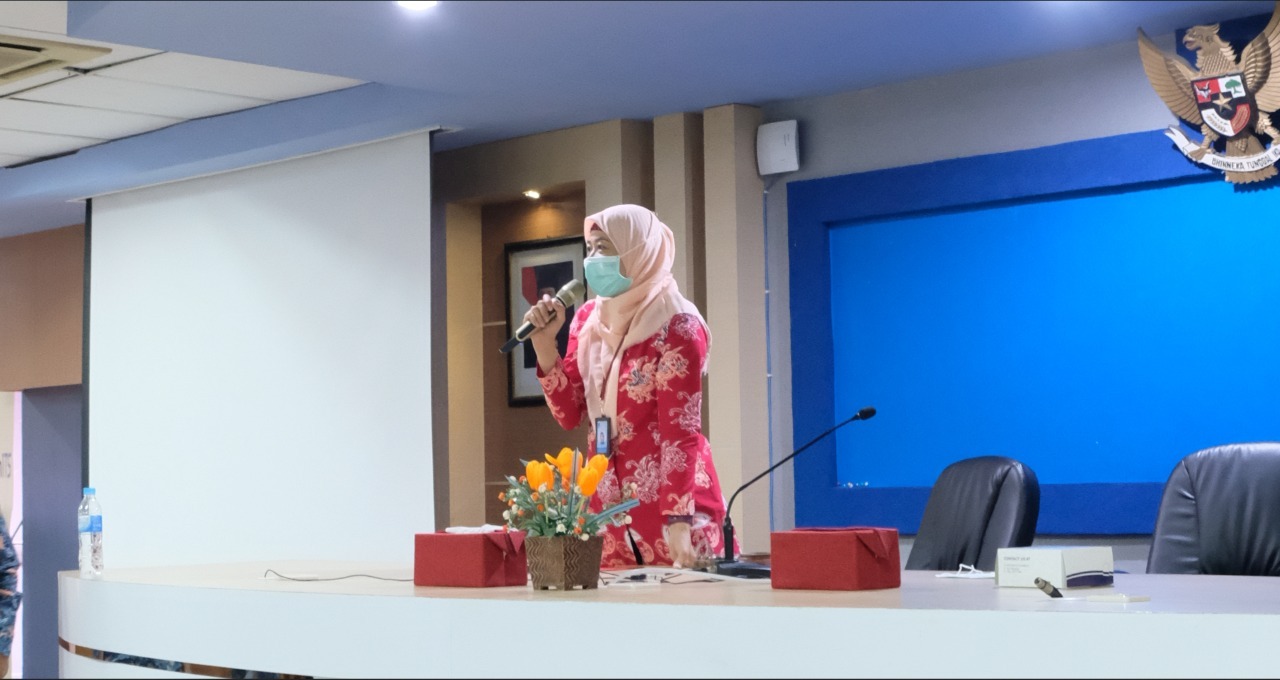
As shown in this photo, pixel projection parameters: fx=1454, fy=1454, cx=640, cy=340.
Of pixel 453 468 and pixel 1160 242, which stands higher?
pixel 1160 242

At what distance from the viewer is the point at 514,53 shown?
165 inches

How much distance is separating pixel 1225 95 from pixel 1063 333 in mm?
841

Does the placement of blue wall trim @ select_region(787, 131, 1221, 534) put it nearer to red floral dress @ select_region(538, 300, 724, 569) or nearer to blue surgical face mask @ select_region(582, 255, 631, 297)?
red floral dress @ select_region(538, 300, 724, 569)

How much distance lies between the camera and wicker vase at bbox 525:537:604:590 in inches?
98.0

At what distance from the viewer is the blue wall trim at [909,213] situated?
4.22 metres

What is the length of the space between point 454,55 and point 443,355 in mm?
1441

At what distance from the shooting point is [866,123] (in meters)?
4.82

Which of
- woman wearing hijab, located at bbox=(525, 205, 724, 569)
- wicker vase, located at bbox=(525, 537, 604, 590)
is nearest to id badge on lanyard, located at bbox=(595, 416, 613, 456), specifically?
woman wearing hijab, located at bbox=(525, 205, 724, 569)

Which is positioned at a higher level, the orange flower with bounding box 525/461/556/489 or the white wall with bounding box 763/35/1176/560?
the white wall with bounding box 763/35/1176/560

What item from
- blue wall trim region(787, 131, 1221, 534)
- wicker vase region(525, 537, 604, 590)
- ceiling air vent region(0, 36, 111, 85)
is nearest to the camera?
wicker vase region(525, 537, 604, 590)

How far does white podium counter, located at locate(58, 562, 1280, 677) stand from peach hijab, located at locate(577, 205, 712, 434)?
26.0 inches

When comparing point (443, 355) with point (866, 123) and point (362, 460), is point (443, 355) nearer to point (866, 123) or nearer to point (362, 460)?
point (362, 460)

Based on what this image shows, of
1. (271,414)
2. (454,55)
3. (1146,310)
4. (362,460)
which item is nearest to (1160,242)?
(1146,310)

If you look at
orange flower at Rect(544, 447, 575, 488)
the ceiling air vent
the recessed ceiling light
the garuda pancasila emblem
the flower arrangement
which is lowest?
the flower arrangement
